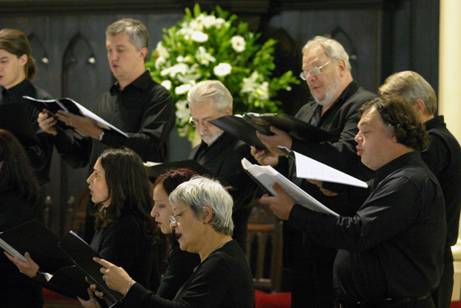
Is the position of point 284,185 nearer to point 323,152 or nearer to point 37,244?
point 323,152

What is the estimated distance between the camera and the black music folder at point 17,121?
17.2 ft

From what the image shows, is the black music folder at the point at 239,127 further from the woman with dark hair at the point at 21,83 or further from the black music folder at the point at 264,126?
the woman with dark hair at the point at 21,83

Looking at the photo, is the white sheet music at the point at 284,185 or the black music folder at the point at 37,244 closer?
the white sheet music at the point at 284,185

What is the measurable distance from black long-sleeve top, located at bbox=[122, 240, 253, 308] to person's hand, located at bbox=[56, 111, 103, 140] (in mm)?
1492

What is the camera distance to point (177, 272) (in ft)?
13.5

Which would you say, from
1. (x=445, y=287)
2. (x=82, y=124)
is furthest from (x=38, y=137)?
(x=445, y=287)

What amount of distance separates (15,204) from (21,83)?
975 millimetres

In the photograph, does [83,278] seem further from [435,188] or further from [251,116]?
[435,188]

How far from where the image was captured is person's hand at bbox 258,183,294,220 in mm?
3979

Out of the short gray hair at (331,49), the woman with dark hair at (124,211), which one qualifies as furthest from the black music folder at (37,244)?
the short gray hair at (331,49)

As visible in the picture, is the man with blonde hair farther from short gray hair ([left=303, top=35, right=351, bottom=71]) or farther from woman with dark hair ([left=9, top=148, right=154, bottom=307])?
woman with dark hair ([left=9, top=148, right=154, bottom=307])

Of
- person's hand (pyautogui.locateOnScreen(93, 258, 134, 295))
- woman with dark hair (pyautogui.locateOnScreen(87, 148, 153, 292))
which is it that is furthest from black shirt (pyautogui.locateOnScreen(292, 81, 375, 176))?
person's hand (pyautogui.locateOnScreen(93, 258, 134, 295))

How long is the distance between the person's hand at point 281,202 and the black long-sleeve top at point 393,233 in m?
0.03

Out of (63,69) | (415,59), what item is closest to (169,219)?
(415,59)
